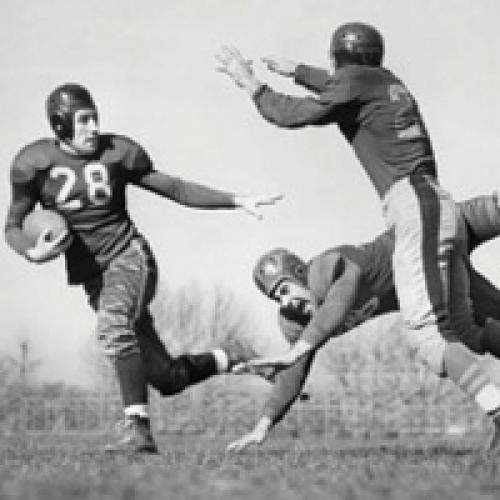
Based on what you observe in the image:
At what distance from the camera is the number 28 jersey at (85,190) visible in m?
6.84

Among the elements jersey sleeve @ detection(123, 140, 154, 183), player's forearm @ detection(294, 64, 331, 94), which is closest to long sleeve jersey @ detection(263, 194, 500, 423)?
player's forearm @ detection(294, 64, 331, 94)

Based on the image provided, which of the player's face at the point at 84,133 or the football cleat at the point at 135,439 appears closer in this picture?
the football cleat at the point at 135,439

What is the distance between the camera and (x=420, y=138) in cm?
601

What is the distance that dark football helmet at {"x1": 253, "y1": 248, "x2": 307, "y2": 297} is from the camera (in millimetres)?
7273

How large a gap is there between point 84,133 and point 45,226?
2.09 feet

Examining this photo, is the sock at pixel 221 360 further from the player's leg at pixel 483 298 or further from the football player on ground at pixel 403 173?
the player's leg at pixel 483 298

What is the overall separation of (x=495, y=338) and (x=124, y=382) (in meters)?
2.14

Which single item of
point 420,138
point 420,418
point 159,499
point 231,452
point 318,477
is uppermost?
point 420,138

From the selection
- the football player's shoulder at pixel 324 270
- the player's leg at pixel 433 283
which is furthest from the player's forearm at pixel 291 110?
Answer: the football player's shoulder at pixel 324 270

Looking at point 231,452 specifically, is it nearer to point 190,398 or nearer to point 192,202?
point 192,202

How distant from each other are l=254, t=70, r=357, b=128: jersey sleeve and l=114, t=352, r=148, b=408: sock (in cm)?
165

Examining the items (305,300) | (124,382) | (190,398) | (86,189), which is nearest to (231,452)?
(124,382)

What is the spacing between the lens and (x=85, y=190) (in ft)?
22.5

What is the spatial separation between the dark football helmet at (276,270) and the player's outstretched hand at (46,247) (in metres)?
1.33
